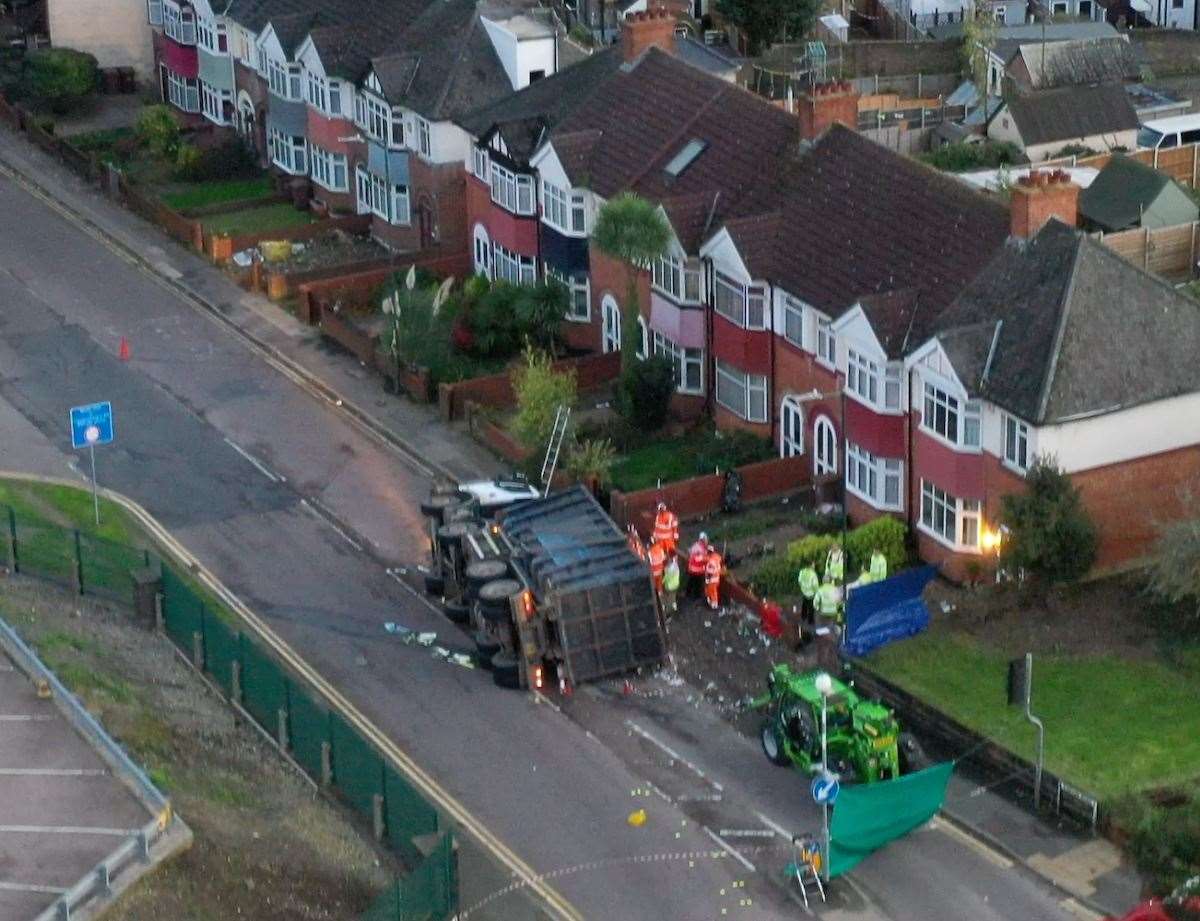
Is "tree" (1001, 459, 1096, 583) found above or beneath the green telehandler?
above

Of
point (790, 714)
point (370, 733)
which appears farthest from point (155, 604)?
point (790, 714)

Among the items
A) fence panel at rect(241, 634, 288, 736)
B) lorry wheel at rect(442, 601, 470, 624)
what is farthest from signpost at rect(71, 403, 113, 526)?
fence panel at rect(241, 634, 288, 736)

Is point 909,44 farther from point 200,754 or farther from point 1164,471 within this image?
point 200,754

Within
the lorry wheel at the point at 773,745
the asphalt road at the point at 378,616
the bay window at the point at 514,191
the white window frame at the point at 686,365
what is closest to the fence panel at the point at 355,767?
the asphalt road at the point at 378,616

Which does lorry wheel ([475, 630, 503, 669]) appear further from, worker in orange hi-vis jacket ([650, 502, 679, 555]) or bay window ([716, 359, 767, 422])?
bay window ([716, 359, 767, 422])

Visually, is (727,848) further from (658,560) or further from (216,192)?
(216,192)

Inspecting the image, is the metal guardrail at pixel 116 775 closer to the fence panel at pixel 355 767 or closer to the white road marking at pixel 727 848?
the fence panel at pixel 355 767
